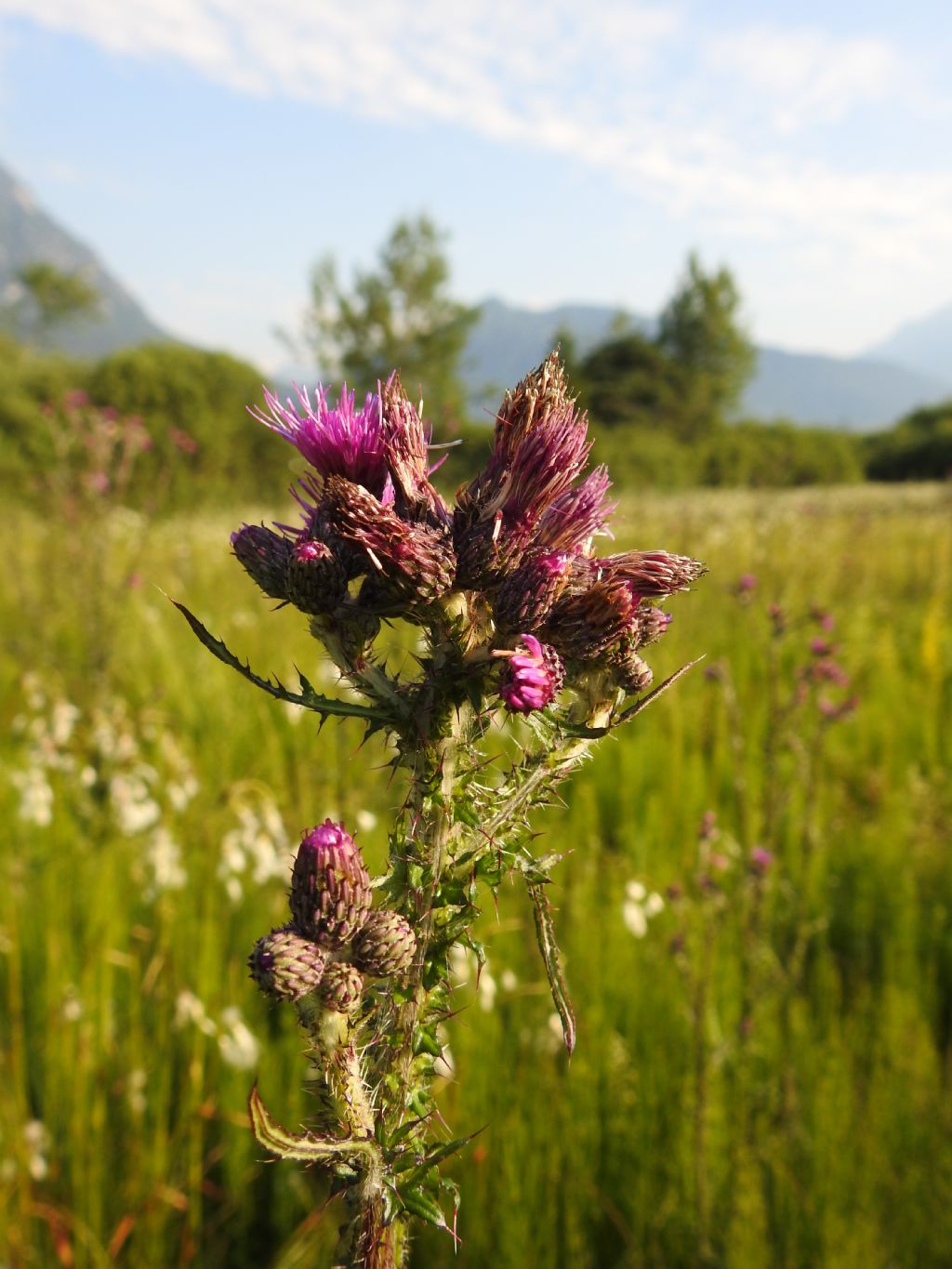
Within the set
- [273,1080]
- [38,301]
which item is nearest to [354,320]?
[38,301]

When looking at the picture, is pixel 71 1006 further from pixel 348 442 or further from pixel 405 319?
pixel 405 319

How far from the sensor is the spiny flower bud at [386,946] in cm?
80

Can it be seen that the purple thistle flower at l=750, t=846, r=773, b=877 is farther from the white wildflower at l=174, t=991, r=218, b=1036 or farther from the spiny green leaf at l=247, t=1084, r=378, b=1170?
the spiny green leaf at l=247, t=1084, r=378, b=1170

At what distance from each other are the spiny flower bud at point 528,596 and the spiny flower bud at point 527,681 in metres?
0.03

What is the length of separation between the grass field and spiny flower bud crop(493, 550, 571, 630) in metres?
0.77

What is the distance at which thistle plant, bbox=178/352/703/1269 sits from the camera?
0.80 m

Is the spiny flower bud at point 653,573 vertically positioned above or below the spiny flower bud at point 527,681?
above

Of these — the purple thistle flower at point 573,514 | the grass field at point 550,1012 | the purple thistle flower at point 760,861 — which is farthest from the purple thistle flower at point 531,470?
the purple thistle flower at point 760,861

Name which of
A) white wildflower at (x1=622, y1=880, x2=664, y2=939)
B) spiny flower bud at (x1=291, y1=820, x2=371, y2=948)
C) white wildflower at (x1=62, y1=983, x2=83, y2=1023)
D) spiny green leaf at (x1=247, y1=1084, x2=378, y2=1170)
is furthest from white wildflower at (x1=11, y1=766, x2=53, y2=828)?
spiny green leaf at (x1=247, y1=1084, x2=378, y2=1170)

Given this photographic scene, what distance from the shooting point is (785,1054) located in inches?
80.5

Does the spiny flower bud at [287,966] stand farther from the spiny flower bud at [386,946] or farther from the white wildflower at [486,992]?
the white wildflower at [486,992]

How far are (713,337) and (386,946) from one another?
51.6m

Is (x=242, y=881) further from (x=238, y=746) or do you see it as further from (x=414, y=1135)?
(x=414, y=1135)

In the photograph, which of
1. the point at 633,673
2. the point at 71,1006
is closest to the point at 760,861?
the point at 633,673
